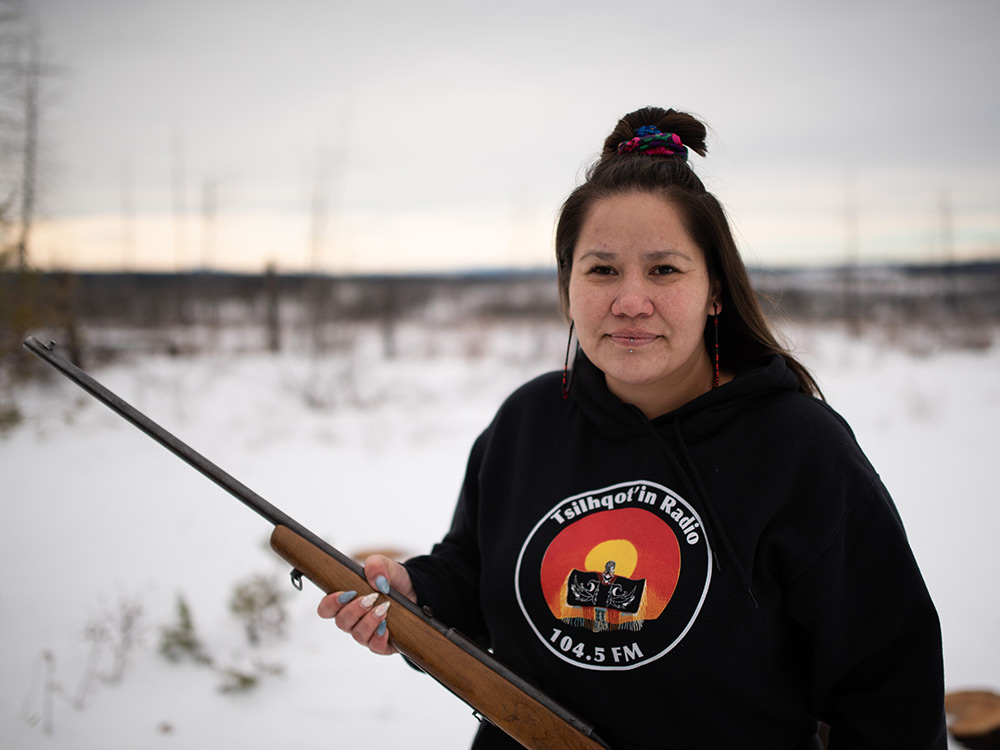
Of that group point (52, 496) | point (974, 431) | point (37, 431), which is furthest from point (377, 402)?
point (974, 431)

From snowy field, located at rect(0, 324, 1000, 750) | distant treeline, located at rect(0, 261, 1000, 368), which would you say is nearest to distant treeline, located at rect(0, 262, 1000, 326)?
distant treeline, located at rect(0, 261, 1000, 368)

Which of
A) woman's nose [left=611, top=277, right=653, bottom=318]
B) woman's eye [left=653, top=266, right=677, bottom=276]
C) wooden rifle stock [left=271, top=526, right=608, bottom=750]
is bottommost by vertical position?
wooden rifle stock [left=271, top=526, right=608, bottom=750]

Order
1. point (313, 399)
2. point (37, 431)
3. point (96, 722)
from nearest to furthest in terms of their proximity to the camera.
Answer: point (96, 722), point (37, 431), point (313, 399)

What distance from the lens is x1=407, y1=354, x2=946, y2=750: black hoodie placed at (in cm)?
125

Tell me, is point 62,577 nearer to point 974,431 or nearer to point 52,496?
point 52,496

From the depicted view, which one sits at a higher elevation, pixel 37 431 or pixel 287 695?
pixel 37 431

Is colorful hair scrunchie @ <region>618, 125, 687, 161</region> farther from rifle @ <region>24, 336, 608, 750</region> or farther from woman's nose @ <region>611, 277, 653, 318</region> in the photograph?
rifle @ <region>24, 336, 608, 750</region>

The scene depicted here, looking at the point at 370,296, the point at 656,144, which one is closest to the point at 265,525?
the point at 656,144

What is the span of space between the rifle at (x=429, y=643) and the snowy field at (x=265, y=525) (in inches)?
47.7

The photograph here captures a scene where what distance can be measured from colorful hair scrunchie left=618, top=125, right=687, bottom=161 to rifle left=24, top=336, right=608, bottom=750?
129 cm

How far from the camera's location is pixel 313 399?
9062 mm

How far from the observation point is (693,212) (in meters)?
1.47

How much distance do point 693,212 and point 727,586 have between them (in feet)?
2.74

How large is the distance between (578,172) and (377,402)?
7829 mm
